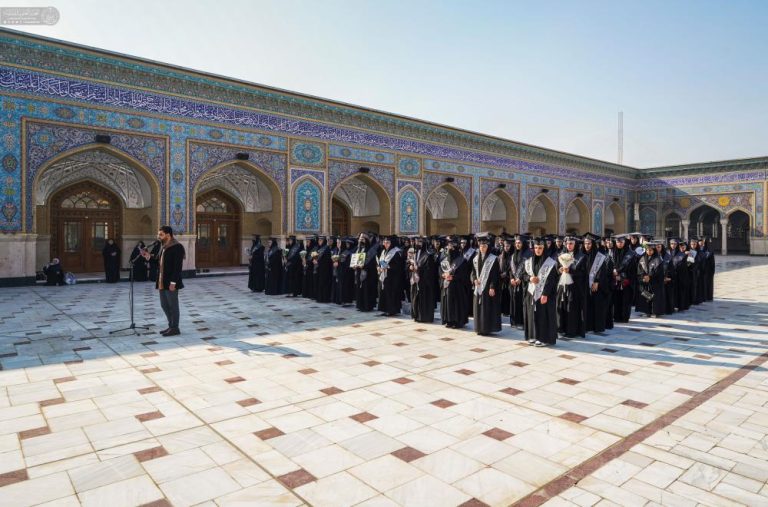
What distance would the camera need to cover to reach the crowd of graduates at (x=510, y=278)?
6062 millimetres

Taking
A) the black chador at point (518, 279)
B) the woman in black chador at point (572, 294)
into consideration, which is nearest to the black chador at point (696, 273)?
the woman in black chador at point (572, 294)

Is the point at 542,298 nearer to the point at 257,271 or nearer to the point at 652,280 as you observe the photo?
the point at 652,280

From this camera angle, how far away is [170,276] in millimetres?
5973

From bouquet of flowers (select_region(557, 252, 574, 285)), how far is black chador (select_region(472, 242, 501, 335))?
745 millimetres

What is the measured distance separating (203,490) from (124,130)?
39.1 ft

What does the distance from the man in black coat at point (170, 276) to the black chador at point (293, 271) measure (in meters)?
4.01

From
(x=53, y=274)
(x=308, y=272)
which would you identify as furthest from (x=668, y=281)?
(x=53, y=274)

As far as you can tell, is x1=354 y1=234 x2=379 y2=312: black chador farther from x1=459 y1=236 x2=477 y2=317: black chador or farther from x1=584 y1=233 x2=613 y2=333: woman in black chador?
x1=584 y1=233 x2=613 y2=333: woman in black chador

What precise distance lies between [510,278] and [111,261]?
10.1 m

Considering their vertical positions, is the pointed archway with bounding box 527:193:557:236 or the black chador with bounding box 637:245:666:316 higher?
the pointed archway with bounding box 527:193:557:236

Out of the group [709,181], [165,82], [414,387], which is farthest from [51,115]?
[709,181]

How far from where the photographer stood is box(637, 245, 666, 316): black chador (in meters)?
7.80

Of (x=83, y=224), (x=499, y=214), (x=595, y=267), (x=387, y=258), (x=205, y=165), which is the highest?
(x=205, y=165)

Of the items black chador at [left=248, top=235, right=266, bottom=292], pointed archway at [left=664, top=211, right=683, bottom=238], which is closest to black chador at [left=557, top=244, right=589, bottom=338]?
black chador at [left=248, top=235, right=266, bottom=292]
